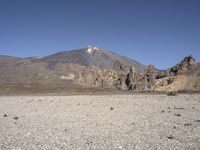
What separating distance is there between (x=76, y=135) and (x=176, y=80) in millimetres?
84703

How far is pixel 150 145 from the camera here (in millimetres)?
11656

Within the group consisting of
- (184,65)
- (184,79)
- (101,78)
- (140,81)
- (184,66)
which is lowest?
(140,81)

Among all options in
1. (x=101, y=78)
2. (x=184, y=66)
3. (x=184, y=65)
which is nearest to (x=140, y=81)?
(x=184, y=66)

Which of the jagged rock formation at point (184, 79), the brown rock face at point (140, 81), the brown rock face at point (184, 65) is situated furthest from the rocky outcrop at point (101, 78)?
the brown rock face at point (184, 65)

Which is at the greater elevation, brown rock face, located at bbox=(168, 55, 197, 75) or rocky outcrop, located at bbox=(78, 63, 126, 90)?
brown rock face, located at bbox=(168, 55, 197, 75)

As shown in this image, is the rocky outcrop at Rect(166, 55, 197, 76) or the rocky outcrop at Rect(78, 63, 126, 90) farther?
the rocky outcrop at Rect(78, 63, 126, 90)

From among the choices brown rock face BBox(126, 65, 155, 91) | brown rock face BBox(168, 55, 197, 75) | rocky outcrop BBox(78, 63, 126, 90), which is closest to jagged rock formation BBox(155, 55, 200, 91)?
brown rock face BBox(168, 55, 197, 75)

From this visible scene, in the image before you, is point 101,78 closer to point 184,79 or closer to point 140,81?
point 140,81

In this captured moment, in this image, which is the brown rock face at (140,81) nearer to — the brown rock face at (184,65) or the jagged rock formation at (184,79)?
the jagged rock formation at (184,79)

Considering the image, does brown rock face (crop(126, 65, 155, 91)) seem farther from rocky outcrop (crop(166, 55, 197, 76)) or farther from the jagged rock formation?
rocky outcrop (crop(166, 55, 197, 76))

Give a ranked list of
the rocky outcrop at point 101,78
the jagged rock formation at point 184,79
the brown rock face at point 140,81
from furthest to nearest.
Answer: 1. the rocky outcrop at point 101,78
2. the brown rock face at point 140,81
3. the jagged rock formation at point 184,79

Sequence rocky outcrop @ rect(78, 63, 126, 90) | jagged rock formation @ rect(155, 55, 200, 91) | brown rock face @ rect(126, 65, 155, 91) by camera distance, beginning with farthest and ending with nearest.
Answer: rocky outcrop @ rect(78, 63, 126, 90)
brown rock face @ rect(126, 65, 155, 91)
jagged rock formation @ rect(155, 55, 200, 91)

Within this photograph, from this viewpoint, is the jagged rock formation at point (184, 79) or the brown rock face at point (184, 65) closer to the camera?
the jagged rock formation at point (184, 79)

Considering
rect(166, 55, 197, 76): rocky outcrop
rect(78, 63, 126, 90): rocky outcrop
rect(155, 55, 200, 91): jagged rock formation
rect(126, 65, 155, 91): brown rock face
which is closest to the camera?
rect(155, 55, 200, 91): jagged rock formation
